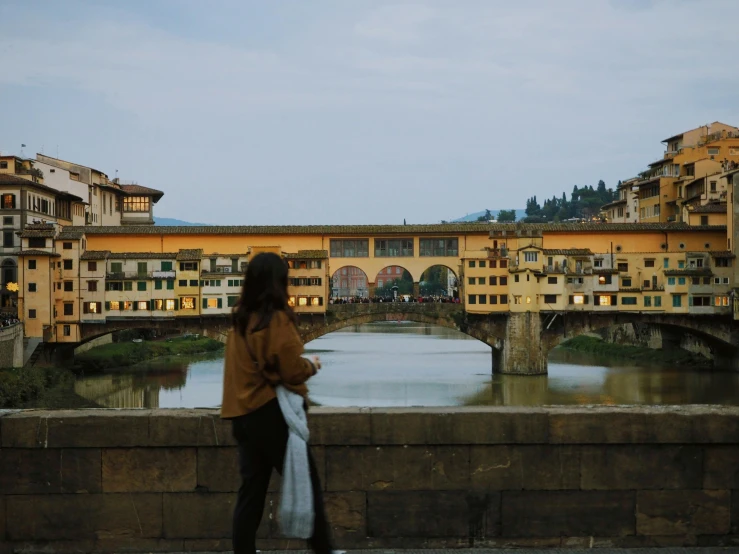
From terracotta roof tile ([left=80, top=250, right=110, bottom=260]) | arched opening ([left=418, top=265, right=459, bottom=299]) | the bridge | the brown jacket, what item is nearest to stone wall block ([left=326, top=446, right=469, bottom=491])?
the brown jacket

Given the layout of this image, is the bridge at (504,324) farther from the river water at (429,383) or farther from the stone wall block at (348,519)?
the stone wall block at (348,519)

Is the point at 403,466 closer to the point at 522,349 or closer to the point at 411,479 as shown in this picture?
the point at 411,479

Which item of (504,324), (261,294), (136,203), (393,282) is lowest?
(504,324)

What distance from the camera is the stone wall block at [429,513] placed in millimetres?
4523

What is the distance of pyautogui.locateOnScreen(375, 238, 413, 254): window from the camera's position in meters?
41.2

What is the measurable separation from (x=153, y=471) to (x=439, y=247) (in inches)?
1453

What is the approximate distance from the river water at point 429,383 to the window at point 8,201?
27.2ft

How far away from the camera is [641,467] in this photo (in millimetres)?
4574

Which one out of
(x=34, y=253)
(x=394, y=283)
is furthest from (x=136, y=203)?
(x=394, y=283)

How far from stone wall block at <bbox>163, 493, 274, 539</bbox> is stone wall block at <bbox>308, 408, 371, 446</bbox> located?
1.14 ft

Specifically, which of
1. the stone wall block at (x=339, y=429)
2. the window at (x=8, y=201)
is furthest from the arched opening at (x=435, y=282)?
the stone wall block at (x=339, y=429)

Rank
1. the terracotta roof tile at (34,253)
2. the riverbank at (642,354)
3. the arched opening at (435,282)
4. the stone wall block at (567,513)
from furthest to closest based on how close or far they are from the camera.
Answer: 1. the arched opening at (435,282)
2. the riverbank at (642,354)
3. the terracotta roof tile at (34,253)
4. the stone wall block at (567,513)

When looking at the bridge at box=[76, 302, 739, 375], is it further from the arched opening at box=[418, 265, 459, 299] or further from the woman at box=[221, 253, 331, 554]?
the arched opening at box=[418, 265, 459, 299]

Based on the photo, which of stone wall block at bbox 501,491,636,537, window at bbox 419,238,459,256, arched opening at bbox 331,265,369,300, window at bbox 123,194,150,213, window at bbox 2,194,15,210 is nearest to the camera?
stone wall block at bbox 501,491,636,537
